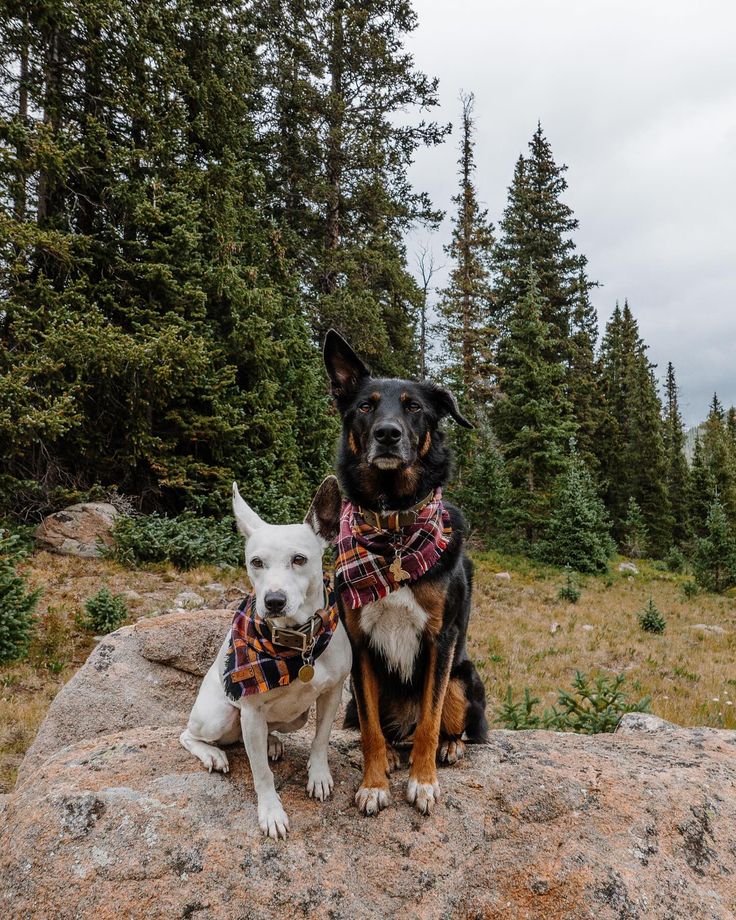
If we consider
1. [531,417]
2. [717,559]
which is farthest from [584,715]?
[531,417]

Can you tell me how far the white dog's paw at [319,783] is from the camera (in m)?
2.58

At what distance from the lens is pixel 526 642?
37.2 ft

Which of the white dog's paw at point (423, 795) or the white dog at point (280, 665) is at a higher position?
the white dog at point (280, 665)

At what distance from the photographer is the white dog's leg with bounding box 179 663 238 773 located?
2676 millimetres

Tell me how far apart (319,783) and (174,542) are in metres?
9.21

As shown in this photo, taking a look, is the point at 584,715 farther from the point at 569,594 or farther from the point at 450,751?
the point at 569,594

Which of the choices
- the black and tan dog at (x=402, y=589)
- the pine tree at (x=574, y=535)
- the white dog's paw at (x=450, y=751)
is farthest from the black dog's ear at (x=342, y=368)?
the pine tree at (x=574, y=535)

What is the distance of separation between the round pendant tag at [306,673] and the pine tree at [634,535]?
28.6 metres

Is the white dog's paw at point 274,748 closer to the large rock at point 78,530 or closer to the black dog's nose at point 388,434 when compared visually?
the black dog's nose at point 388,434

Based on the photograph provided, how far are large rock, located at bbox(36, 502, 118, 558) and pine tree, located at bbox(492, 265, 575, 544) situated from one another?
1585 centimetres

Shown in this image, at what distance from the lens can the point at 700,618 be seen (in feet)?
49.6

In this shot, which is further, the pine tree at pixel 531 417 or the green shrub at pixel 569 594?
the pine tree at pixel 531 417

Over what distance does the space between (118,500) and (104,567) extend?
6.98 feet

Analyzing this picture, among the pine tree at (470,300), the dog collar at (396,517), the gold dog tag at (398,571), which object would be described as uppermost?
the pine tree at (470,300)
